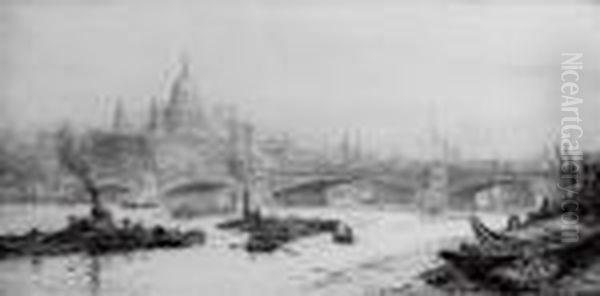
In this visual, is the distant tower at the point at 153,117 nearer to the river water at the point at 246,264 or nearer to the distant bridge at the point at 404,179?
the river water at the point at 246,264

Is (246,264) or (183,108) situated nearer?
(246,264)

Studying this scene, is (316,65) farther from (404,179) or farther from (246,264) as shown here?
(246,264)

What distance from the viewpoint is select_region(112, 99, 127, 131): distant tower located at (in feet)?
11.5

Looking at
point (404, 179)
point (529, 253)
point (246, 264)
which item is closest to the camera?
point (529, 253)

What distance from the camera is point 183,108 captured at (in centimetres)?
355

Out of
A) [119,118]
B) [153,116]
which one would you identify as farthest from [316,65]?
[119,118]

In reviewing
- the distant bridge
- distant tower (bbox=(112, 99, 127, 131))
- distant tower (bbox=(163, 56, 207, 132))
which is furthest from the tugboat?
distant tower (bbox=(112, 99, 127, 131))

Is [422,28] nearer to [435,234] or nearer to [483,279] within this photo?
[435,234]

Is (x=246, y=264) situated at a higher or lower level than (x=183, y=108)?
lower

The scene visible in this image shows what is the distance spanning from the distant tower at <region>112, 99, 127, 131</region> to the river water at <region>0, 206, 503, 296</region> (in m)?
0.47

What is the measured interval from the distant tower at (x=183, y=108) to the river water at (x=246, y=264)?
510 mm

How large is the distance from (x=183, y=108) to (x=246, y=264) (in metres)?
0.94

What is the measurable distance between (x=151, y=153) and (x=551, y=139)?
2.25 m

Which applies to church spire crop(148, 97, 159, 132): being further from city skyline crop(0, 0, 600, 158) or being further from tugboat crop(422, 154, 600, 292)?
tugboat crop(422, 154, 600, 292)
